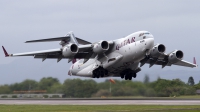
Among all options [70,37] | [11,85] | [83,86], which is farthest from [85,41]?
[11,85]

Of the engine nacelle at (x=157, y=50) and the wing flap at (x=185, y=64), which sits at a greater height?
the engine nacelle at (x=157, y=50)

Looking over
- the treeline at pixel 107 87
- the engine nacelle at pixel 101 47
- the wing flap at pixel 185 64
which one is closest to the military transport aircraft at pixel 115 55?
the engine nacelle at pixel 101 47

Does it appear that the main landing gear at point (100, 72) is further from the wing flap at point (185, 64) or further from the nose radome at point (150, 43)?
the wing flap at point (185, 64)

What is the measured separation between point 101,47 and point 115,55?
180 centimetres

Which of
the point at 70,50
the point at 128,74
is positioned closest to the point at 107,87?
the point at 128,74

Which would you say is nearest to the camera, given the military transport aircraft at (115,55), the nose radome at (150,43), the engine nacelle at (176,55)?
the nose radome at (150,43)

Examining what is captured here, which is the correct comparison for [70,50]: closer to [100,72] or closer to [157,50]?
[100,72]

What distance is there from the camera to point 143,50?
41031 mm

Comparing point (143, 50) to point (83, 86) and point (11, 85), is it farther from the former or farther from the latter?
point (11, 85)

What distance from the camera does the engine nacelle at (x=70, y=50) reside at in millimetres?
42125

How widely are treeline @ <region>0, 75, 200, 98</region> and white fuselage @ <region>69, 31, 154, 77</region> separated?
4.27 feet

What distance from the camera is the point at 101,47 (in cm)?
4306

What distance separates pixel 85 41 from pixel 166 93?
33.9 ft

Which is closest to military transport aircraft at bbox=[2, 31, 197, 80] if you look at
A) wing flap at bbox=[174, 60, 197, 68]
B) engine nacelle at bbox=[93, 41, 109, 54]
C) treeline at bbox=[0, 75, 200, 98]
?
engine nacelle at bbox=[93, 41, 109, 54]
